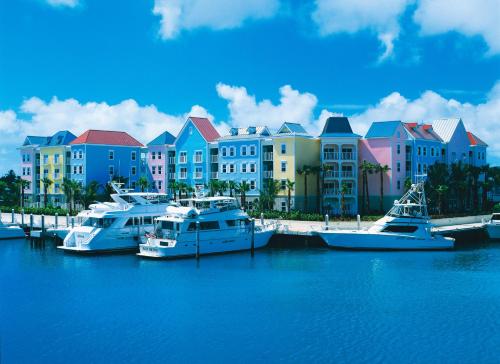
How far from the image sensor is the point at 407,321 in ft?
101

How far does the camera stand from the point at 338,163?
7425 cm

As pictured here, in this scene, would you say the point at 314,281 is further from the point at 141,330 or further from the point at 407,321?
the point at 141,330

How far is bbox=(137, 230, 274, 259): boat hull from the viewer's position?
163ft

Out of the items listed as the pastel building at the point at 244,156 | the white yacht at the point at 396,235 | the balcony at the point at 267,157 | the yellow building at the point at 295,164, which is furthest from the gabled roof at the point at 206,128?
the white yacht at the point at 396,235

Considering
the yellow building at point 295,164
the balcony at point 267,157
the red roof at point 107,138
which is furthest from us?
the red roof at point 107,138

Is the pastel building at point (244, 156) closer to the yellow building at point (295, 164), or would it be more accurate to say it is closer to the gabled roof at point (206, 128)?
the yellow building at point (295, 164)

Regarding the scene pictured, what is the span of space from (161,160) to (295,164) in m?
25.8

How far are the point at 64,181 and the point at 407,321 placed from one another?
65.8 m

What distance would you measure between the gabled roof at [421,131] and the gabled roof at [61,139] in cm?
5275

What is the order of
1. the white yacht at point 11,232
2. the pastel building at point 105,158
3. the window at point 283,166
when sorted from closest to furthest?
the white yacht at point 11,232 < the window at point 283,166 < the pastel building at point 105,158

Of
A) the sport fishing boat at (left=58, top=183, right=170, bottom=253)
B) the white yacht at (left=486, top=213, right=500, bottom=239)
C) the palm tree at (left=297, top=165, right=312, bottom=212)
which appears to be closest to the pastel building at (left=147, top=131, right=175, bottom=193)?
the palm tree at (left=297, top=165, right=312, bottom=212)

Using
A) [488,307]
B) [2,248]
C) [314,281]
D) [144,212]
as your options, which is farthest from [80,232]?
[488,307]

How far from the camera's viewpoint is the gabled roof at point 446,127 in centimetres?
8525

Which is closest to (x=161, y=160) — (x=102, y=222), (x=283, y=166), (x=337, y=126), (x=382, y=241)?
(x=283, y=166)
